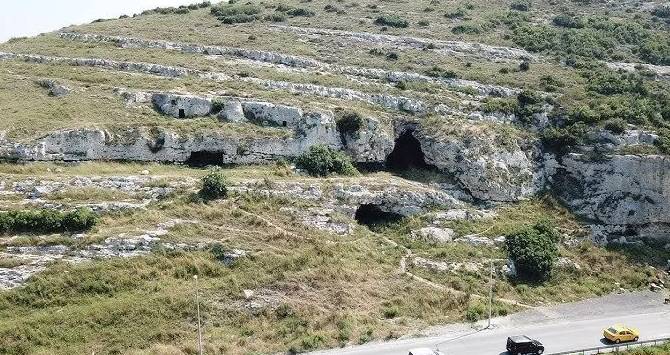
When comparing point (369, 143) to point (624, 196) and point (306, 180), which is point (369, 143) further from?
point (624, 196)

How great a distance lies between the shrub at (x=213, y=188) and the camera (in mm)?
45844

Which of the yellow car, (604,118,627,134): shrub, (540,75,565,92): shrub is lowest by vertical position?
the yellow car

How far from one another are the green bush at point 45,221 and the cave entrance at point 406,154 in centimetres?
2748

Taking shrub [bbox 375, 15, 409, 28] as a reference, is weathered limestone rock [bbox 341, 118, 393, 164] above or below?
below

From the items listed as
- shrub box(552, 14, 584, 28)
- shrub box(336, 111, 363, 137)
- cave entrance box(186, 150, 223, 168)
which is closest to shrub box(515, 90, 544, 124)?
shrub box(336, 111, 363, 137)

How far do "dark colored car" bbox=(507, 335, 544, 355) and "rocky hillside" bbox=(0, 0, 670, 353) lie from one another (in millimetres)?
5684

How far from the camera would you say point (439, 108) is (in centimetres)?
6025

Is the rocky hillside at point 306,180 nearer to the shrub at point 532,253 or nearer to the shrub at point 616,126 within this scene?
the shrub at point 616,126

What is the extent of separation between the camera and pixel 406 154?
195 feet

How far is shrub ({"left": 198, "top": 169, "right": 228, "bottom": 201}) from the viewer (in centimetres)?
4584

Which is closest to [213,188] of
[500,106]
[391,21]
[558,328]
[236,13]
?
[558,328]

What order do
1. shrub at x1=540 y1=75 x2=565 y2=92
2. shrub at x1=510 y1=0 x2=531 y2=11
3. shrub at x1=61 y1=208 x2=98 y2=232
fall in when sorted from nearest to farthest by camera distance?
shrub at x1=61 y1=208 x2=98 y2=232
shrub at x1=540 y1=75 x2=565 y2=92
shrub at x1=510 y1=0 x2=531 y2=11

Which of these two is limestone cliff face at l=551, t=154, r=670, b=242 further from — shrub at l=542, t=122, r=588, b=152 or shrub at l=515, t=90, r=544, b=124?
shrub at l=515, t=90, r=544, b=124

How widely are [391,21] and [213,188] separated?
1997 inches
